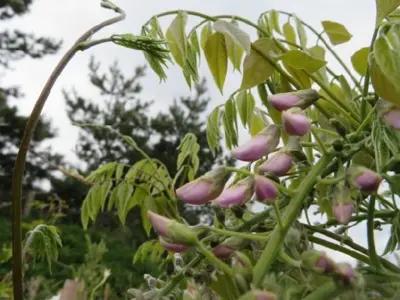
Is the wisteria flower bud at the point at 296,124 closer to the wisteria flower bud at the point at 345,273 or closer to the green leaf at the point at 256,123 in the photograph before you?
→ the wisteria flower bud at the point at 345,273

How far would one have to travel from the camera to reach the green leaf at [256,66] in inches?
15.0

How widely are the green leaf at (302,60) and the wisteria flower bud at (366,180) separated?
14 cm

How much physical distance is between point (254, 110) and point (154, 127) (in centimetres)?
980

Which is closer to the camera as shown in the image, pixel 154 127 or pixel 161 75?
pixel 161 75

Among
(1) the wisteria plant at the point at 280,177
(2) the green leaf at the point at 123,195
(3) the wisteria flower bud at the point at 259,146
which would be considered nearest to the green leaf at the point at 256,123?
(1) the wisteria plant at the point at 280,177

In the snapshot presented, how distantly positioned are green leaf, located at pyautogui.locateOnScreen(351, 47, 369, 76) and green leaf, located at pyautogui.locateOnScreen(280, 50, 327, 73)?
0.08 metres

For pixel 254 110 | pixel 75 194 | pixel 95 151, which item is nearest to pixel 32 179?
pixel 75 194

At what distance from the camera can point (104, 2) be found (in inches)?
17.0

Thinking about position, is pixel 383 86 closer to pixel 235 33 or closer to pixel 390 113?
pixel 390 113

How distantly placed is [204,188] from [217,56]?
0.19m

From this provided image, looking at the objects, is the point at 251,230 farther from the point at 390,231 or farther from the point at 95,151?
the point at 95,151

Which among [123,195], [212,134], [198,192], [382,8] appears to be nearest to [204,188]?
[198,192]

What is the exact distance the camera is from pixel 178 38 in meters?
0.42

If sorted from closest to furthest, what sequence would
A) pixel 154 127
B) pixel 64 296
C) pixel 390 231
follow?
pixel 64 296 < pixel 390 231 < pixel 154 127
